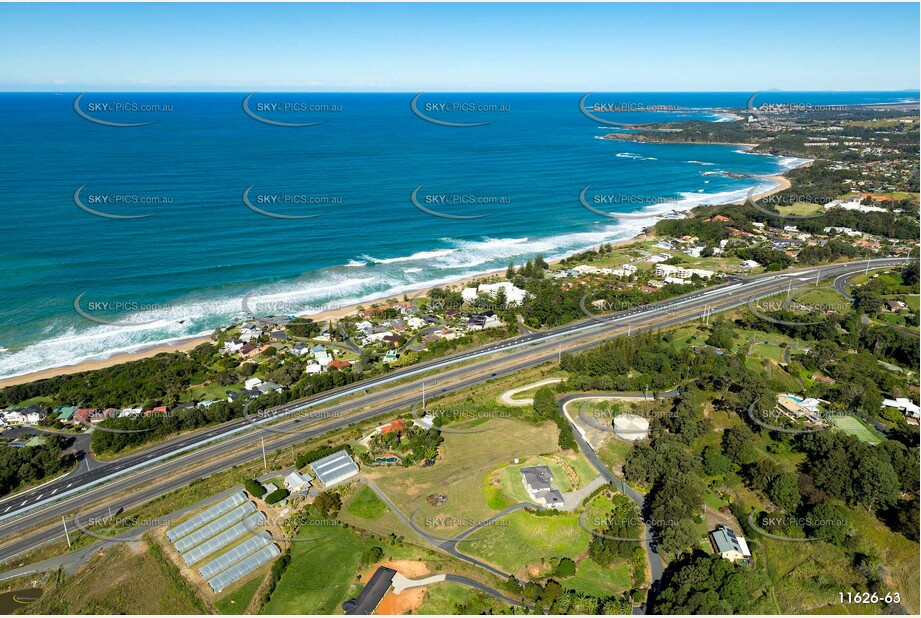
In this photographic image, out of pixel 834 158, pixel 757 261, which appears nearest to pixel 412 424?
pixel 757 261

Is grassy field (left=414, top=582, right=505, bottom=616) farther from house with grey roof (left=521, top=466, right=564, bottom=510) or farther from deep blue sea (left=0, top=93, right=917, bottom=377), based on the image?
deep blue sea (left=0, top=93, right=917, bottom=377)

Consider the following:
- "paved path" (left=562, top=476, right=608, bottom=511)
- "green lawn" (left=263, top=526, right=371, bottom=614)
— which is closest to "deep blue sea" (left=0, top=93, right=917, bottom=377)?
"green lawn" (left=263, top=526, right=371, bottom=614)

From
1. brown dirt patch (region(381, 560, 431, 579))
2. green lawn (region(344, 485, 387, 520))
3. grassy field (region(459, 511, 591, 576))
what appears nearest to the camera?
brown dirt patch (region(381, 560, 431, 579))

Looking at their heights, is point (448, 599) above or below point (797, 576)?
below

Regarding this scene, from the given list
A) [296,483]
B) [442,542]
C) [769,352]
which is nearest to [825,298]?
[769,352]

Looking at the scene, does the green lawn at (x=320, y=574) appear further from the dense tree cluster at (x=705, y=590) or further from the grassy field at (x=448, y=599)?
the dense tree cluster at (x=705, y=590)

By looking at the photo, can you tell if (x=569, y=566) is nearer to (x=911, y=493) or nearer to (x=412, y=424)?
(x=412, y=424)

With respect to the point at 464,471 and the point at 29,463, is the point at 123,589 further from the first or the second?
the point at 464,471
